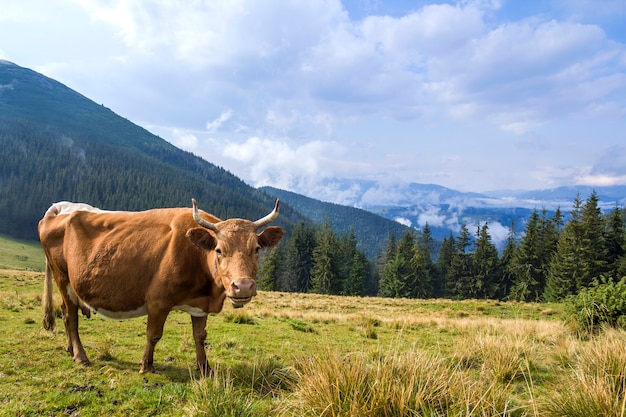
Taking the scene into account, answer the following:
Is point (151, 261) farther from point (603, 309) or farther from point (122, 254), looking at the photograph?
point (603, 309)

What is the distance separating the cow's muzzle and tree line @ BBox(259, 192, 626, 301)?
50.3m

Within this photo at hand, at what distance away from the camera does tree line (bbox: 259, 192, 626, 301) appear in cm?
4753

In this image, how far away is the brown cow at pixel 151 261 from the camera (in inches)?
229

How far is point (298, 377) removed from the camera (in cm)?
546

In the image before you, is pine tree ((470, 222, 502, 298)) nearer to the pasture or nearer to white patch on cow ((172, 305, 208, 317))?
the pasture

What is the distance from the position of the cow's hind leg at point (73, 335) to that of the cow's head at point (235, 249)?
11.4 ft

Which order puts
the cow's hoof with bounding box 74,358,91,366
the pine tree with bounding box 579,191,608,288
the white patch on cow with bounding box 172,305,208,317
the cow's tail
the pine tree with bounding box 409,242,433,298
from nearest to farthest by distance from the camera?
the white patch on cow with bounding box 172,305,208,317
the cow's hoof with bounding box 74,358,91,366
the cow's tail
the pine tree with bounding box 579,191,608,288
the pine tree with bounding box 409,242,433,298

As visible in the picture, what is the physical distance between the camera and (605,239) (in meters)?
48.5

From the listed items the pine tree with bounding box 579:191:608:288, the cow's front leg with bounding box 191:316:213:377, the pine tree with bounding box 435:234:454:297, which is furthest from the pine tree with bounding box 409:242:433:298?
the cow's front leg with bounding box 191:316:213:377

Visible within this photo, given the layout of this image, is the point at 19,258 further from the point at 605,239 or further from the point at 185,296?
the point at 605,239

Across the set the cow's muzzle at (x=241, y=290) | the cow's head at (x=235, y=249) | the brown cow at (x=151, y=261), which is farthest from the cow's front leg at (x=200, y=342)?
the cow's muzzle at (x=241, y=290)

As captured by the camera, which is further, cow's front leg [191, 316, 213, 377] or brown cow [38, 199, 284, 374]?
cow's front leg [191, 316, 213, 377]

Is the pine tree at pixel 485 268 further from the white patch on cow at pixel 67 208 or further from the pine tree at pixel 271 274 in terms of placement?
the white patch on cow at pixel 67 208

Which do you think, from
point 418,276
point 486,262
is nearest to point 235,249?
point 418,276
